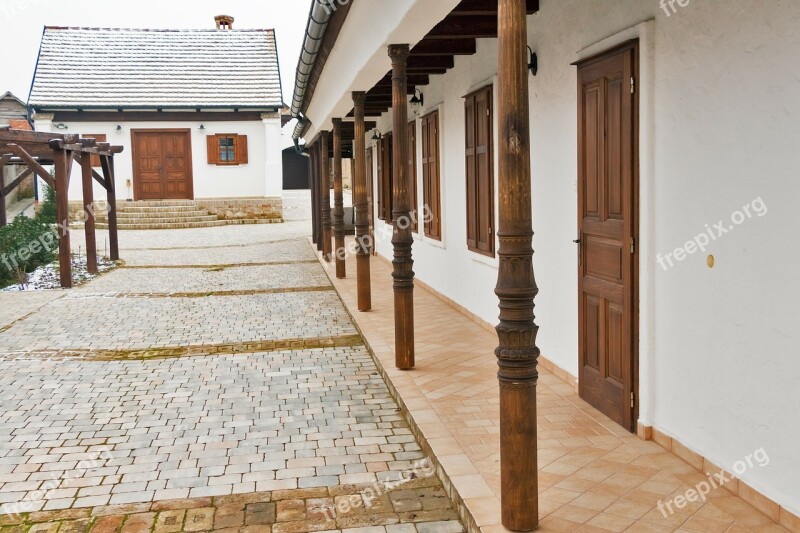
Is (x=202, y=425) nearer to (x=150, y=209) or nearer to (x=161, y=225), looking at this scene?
(x=161, y=225)

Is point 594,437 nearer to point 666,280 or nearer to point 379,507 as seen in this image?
point 666,280

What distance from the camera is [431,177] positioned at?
10.2m

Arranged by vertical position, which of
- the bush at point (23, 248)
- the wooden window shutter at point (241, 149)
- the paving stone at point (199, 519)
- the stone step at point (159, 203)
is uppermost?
the wooden window shutter at point (241, 149)

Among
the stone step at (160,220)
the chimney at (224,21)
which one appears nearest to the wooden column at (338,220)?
the stone step at (160,220)

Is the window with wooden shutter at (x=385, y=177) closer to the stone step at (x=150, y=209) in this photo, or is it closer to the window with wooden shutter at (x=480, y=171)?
the window with wooden shutter at (x=480, y=171)

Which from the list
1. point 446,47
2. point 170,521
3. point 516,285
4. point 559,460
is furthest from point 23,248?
point 516,285

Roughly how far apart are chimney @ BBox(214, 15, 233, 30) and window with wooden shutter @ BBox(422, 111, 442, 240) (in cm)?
2726

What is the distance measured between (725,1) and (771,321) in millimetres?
1460

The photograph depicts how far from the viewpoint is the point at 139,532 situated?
3.73m

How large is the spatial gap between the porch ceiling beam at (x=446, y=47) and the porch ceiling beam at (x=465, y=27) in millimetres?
712

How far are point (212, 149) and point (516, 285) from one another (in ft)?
87.5

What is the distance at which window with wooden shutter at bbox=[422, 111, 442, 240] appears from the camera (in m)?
9.87

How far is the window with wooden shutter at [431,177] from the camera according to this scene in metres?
9.87

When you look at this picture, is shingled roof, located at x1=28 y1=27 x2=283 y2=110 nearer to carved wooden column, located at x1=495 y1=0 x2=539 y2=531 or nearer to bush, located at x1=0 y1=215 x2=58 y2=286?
bush, located at x1=0 y1=215 x2=58 y2=286
